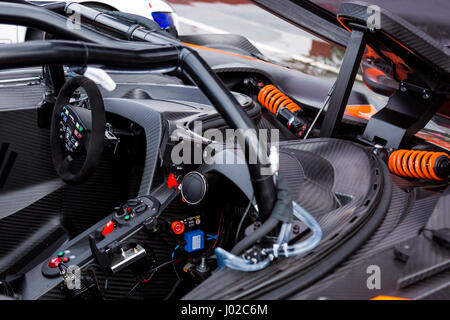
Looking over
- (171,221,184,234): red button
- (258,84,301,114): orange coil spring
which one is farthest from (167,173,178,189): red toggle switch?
(258,84,301,114): orange coil spring

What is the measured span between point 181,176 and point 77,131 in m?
0.45

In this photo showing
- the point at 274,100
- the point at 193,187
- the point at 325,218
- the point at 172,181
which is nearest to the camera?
the point at 325,218

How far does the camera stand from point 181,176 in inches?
74.7

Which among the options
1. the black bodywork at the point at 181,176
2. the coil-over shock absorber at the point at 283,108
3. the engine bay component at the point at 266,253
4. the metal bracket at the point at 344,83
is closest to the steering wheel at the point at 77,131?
the black bodywork at the point at 181,176

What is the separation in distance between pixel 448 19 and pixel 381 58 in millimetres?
4553

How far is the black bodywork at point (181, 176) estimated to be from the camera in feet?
4.07

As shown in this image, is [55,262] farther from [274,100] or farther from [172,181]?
[274,100]

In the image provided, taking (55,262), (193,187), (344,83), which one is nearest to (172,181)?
(193,187)

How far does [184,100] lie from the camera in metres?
2.41

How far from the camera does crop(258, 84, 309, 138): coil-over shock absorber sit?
8.27 feet

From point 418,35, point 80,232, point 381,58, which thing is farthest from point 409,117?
point 80,232

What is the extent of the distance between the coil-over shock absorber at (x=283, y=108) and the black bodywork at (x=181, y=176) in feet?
0.84
